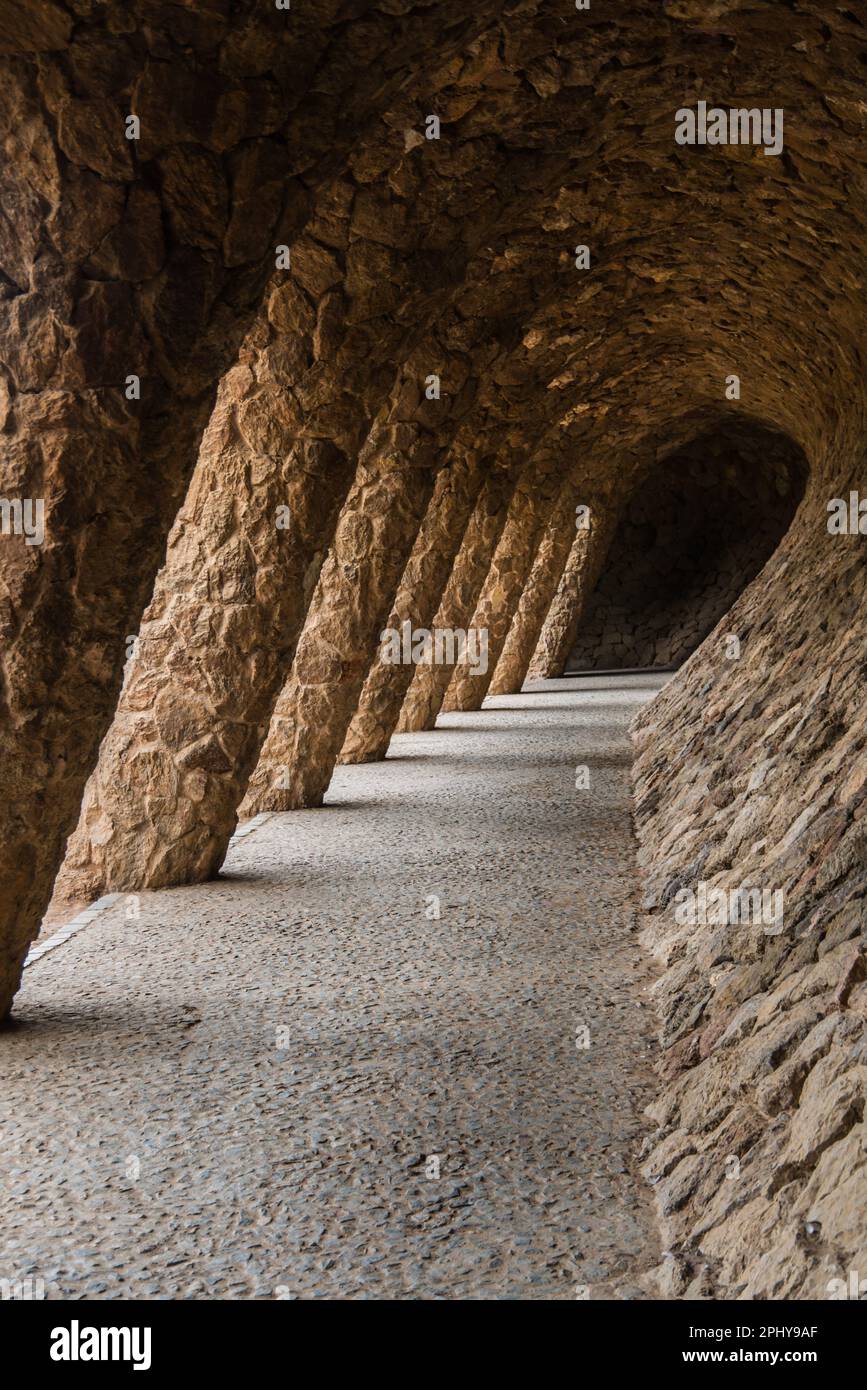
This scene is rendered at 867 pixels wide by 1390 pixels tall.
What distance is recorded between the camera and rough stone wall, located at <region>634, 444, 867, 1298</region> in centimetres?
260

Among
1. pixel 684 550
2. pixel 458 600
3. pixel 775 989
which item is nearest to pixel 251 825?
pixel 775 989

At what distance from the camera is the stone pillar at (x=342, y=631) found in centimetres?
946

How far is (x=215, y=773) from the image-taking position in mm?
6863

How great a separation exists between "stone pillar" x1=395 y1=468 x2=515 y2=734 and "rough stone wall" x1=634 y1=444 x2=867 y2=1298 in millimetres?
7470

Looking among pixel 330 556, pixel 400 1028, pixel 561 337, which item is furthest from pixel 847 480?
pixel 400 1028

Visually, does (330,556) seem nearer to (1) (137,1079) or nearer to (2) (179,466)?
(2) (179,466)

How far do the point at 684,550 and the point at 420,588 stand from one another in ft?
49.5

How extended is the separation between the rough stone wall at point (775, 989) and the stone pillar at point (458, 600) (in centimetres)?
747

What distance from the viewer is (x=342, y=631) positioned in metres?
9.78
